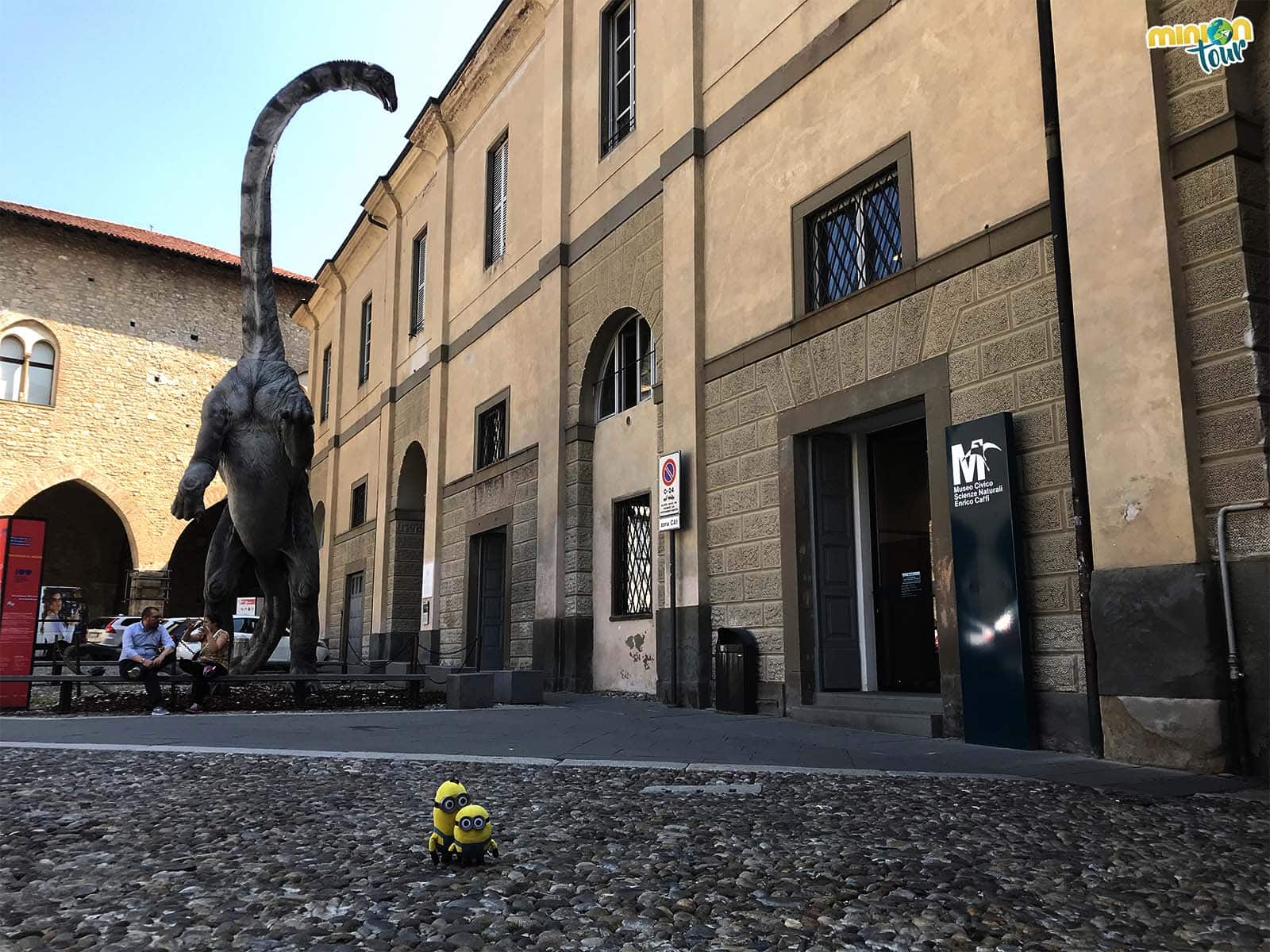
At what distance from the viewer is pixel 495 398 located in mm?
16984

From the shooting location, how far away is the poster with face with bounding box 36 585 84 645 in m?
29.5

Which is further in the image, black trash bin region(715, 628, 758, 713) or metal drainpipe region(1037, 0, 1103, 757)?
black trash bin region(715, 628, 758, 713)

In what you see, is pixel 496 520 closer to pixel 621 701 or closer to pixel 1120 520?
pixel 621 701

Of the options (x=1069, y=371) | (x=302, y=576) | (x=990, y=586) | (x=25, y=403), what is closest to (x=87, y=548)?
(x=25, y=403)

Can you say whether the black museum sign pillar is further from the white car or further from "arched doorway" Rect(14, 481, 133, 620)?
"arched doorway" Rect(14, 481, 133, 620)

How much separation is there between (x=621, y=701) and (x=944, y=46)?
7.46 meters

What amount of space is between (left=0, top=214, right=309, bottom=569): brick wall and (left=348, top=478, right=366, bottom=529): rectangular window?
10.9 m

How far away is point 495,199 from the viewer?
18.1 m

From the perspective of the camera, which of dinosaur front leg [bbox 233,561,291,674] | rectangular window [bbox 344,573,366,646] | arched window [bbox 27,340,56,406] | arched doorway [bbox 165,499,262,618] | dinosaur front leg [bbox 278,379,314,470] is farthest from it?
arched doorway [bbox 165,499,262,618]

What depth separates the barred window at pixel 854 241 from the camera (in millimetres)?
9102

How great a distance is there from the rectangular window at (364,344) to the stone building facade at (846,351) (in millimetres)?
7291

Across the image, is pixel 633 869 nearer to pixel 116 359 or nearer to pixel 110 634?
pixel 110 634

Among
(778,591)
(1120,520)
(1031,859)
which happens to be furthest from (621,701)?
(1031,859)

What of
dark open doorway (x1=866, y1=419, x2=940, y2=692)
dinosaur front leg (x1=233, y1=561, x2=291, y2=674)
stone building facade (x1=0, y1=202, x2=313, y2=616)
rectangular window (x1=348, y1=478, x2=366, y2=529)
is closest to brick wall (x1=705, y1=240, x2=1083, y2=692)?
dark open doorway (x1=866, y1=419, x2=940, y2=692)
